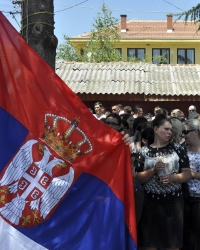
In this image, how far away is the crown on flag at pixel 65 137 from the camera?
4.05m

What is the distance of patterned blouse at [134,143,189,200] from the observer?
4859mm

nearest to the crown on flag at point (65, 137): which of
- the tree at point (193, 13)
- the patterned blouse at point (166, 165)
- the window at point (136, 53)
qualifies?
the patterned blouse at point (166, 165)

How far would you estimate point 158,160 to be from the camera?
15.8 feet

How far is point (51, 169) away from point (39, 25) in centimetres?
156

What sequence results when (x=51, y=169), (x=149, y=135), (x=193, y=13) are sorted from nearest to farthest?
(x=51, y=169)
(x=149, y=135)
(x=193, y=13)

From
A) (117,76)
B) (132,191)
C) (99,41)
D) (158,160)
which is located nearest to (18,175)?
(132,191)

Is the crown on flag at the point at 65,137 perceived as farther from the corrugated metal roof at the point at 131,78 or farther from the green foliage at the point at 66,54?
the green foliage at the point at 66,54

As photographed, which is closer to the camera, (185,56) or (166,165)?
(166,165)

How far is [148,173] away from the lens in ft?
15.6

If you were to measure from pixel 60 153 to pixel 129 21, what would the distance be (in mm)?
48128

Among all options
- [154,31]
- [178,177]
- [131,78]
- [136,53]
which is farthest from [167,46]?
[178,177]

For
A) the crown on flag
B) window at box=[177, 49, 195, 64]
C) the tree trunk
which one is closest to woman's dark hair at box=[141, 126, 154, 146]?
the crown on flag

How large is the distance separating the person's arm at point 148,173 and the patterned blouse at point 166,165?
10cm

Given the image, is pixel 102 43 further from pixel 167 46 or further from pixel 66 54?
pixel 167 46
